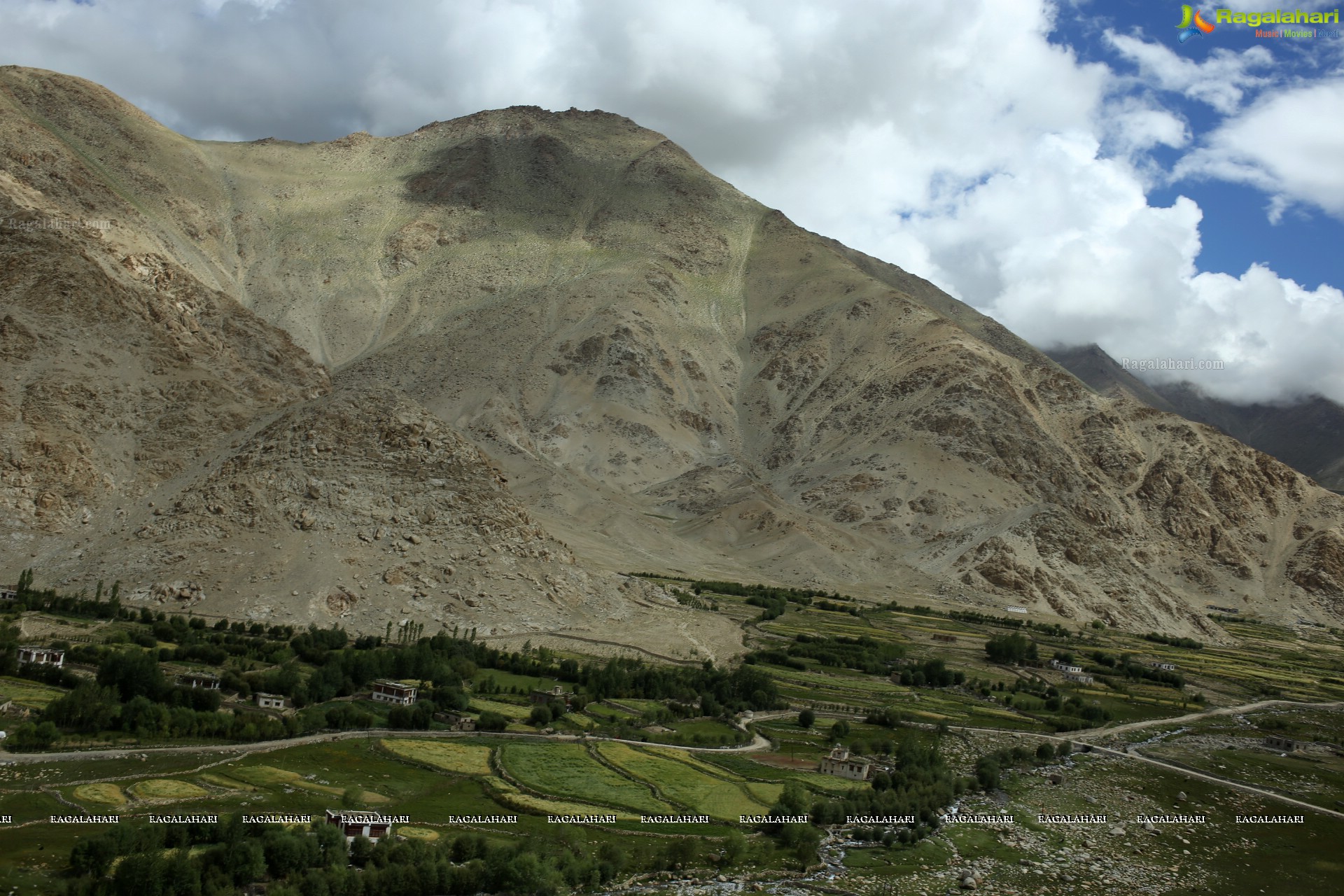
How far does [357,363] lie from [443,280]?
3047cm

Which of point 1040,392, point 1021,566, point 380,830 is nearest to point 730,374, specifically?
point 1040,392

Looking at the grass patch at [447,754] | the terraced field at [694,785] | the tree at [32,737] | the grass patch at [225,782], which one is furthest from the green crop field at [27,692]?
the terraced field at [694,785]

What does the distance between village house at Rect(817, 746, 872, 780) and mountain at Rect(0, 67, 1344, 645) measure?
2945cm

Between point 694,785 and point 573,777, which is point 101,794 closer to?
point 573,777

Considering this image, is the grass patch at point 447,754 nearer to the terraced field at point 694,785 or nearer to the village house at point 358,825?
the terraced field at point 694,785

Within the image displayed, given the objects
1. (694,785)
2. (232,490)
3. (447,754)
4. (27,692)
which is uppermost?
(232,490)

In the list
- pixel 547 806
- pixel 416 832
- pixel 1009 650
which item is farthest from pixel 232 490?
pixel 1009 650

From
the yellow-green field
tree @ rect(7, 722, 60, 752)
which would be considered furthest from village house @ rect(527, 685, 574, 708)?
tree @ rect(7, 722, 60, 752)

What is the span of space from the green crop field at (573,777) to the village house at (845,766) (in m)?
11.2

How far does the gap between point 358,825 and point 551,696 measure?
24905 mm

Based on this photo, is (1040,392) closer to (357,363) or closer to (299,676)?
(357,363)

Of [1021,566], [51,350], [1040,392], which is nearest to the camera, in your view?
[51,350]

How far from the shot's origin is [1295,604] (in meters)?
150

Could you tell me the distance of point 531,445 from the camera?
153 meters
